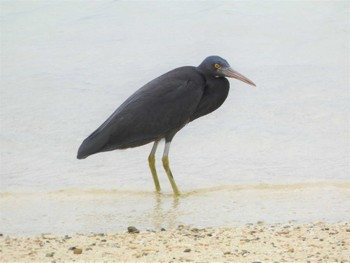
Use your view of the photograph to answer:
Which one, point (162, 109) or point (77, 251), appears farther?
point (162, 109)

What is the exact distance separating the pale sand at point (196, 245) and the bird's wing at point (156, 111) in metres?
1.33

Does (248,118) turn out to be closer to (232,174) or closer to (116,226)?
(232,174)

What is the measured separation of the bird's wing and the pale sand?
133 centimetres

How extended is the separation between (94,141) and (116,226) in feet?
3.02

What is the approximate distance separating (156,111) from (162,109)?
5 centimetres

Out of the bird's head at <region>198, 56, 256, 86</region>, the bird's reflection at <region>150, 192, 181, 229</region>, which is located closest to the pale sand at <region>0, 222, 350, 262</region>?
the bird's reflection at <region>150, 192, 181, 229</region>

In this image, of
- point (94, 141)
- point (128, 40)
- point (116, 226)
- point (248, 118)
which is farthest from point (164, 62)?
point (116, 226)

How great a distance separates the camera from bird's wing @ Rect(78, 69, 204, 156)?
25.1ft

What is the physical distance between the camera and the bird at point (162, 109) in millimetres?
7613

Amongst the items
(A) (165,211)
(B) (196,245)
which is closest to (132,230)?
(B) (196,245)

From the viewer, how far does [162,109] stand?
7.76m

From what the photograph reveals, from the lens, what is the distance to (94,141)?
297 inches

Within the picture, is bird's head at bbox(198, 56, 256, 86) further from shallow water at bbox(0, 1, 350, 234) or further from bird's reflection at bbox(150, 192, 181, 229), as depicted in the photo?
bird's reflection at bbox(150, 192, 181, 229)

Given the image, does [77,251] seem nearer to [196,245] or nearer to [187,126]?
[196,245]
